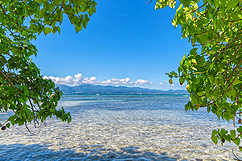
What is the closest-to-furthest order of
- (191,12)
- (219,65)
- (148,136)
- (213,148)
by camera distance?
1. (219,65)
2. (191,12)
3. (213,148)
4. (148,136)

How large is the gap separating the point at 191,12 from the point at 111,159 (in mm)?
5191

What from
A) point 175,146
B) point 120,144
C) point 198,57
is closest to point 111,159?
point 120,144

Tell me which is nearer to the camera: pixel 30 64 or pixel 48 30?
pixel 48 30

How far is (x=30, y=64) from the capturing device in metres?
3.07

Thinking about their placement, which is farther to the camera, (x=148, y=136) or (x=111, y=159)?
(x=148, y=136)

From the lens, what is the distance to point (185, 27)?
202 cm

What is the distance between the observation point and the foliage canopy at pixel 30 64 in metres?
1.61

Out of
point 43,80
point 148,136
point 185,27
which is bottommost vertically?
point 148,136

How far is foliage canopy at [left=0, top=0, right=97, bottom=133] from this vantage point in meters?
1.61

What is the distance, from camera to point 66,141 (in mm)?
7250

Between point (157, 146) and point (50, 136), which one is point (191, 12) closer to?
point (157, 146)

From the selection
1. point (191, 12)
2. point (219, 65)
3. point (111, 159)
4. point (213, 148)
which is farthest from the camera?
point (213, 148)

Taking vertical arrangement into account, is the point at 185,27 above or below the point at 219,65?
above

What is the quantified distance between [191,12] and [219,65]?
39.8 inches
